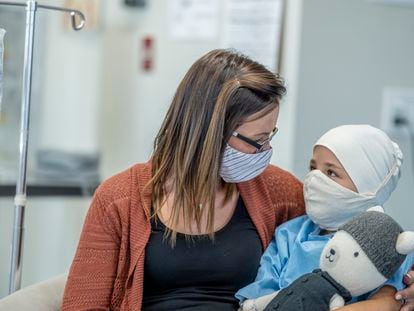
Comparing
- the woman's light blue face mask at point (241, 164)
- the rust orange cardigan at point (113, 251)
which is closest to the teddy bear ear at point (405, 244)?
the woman's light blue face mask at point (241, 164)

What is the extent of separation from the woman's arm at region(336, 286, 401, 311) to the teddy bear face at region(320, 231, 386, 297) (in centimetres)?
3

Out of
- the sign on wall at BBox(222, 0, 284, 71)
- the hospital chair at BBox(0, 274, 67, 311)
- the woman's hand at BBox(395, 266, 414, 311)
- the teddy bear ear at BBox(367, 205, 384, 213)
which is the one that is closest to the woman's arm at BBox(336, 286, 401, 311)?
the woman's hand at BBox(395, 266, 414, 311)

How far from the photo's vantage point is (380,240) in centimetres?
145

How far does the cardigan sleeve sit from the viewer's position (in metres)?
1.59

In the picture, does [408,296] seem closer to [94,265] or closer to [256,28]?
[94,265]

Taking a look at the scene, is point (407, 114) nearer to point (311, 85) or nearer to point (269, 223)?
point (311, 85)

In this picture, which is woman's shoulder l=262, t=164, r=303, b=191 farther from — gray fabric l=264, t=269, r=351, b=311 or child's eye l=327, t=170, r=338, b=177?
gray fabric l=264, t=269, r=351, b=311

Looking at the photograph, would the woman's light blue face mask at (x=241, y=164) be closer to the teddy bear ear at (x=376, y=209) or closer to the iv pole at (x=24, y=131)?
the teddy bear ear at (x=376, y=209)

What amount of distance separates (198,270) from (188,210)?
0.44ft

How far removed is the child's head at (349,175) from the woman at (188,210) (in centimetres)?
13

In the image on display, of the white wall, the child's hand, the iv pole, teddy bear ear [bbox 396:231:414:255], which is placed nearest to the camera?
teddy bear ear [bbox 396:231:414:255]

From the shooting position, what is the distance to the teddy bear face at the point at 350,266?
1446mm

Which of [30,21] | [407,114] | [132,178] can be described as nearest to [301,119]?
[407,114]

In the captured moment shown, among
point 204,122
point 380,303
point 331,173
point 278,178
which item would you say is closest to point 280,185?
point 278,178
